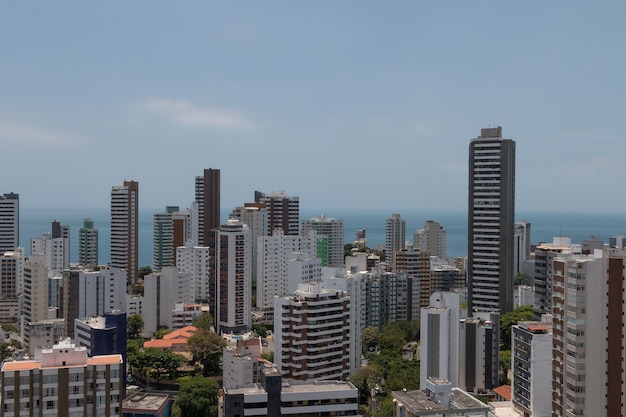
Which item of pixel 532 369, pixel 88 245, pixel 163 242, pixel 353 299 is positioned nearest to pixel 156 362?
pixel 353 299

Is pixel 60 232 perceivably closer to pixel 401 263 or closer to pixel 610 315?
pixel 401 263

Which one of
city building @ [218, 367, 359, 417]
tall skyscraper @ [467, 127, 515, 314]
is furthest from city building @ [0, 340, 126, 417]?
tall skyscraper @ [467, 127, 515, 314]

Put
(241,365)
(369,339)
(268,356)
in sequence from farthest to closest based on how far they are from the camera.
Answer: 1. (369,339)
2. (268,356)
3. (241,365)

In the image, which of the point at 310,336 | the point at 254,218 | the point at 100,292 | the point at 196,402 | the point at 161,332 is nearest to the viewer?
the point at 196,402

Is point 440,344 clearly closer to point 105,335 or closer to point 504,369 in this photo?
point 504,369

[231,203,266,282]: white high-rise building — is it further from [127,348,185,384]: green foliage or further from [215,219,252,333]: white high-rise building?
[127,348,185,384]: green foliage

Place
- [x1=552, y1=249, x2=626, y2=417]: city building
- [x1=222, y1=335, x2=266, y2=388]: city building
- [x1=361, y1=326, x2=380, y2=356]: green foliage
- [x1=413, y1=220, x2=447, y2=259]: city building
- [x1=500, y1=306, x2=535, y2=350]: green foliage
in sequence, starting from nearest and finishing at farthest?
[x1=552, y1=249, x2=626, y2=417]: city building → [x1=222, y1=335, x2=266, y2=388]: city building → [x1=500, y1=306, x2=535, y2=350]: green foliage → [x1=361, y1=326, x2=380, y2=356]: green foliage → [x1=413, y1=220, x2=447, y2=259]: city building
